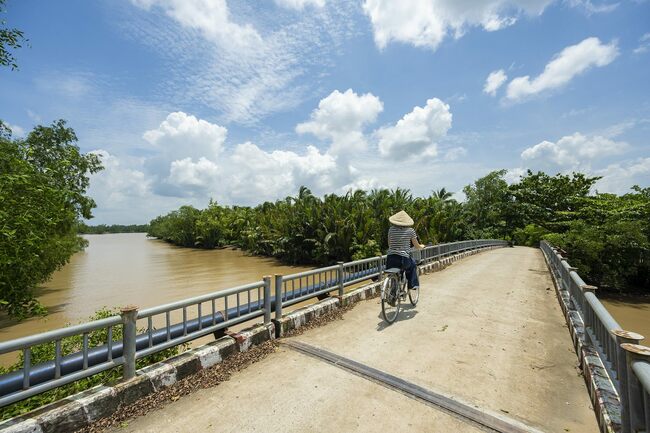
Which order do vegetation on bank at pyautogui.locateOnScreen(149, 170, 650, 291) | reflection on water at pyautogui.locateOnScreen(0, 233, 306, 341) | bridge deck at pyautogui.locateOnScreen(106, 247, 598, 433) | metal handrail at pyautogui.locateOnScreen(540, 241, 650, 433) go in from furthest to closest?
1. vegetation on bank at pyautogui.locateOnScreen(149, 170, 650, 291)
2. reflection on water at pyautogui.locateOnScreen(0, 233, 306, 341)
3. bridge deck at pyautogui.locateOnScreen(106, 247, 598, 433)
4. metal handrail at pyautogui.locateOnScreen(540, 241, 650, 433)

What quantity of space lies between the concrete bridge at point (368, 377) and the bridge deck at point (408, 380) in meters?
0.02

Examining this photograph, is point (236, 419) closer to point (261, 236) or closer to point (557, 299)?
point (557, 299)

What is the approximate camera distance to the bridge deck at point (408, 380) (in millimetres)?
3271

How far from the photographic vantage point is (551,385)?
404 centimetres

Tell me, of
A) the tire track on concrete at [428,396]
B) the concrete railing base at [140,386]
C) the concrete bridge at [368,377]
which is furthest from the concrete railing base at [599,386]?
the concrete railing base at [140,386]

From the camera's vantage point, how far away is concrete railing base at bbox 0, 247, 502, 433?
2861 mm

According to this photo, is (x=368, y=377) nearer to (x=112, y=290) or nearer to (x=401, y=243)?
(x=401, y=243)

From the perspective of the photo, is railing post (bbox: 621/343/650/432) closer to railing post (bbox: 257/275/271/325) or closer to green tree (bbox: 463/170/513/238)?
railing post (bbox: 257/275/271/325)

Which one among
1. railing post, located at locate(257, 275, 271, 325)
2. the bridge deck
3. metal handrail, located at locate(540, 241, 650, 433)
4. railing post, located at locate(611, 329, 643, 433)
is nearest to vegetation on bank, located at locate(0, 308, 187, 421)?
the bridge deck

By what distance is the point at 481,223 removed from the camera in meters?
45.6

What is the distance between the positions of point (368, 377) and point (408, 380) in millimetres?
506

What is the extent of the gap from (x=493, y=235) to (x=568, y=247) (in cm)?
2692

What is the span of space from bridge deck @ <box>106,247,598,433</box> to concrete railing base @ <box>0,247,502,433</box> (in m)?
0.32

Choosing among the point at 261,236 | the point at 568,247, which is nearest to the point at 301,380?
the point at 568,247
